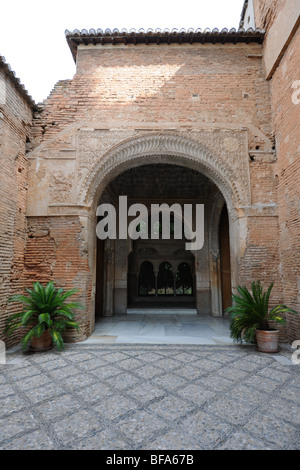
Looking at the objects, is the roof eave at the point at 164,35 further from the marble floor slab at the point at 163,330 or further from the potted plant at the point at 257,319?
the marble floor slab at the point at 163,330

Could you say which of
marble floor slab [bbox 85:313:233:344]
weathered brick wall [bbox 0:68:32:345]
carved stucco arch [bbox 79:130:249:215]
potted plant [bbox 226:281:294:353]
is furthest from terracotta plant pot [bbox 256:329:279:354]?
weathered brick wall [bbox 0:68:32:345]

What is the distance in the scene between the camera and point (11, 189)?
195 inches

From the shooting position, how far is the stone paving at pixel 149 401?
83.5 inches

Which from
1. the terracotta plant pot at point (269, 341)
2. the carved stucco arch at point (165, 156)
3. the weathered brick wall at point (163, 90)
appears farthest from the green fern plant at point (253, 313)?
the weathered brick wall at point (163, 90)

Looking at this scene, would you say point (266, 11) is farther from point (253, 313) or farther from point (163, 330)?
point (163, 330)

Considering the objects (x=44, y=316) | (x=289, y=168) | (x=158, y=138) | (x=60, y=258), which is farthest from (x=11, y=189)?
(x=289, y=168)

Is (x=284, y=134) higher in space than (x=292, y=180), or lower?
higher

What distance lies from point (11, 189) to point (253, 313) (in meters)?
5.31

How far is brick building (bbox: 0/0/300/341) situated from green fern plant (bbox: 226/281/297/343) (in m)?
0.52

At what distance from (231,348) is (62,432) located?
11.2ft

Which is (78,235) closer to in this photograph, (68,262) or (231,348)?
(68,262)

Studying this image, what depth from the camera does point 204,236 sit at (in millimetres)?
8930

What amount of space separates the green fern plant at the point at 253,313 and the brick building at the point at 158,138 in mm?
521
